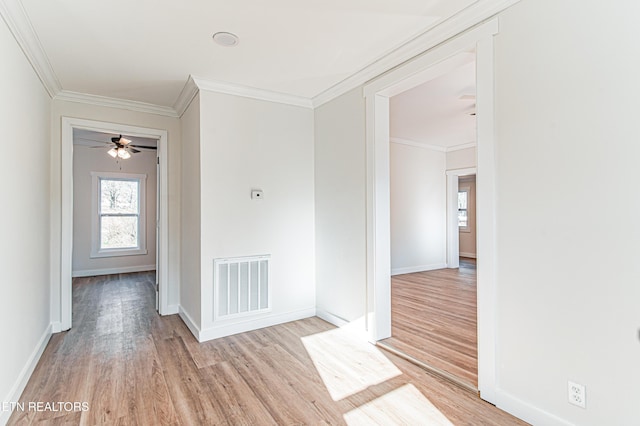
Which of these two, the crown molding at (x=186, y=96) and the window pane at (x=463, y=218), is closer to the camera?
the crown molding at (x=186, y=96)

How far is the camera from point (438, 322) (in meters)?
3.68

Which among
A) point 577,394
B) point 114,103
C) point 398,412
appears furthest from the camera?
point 114,103

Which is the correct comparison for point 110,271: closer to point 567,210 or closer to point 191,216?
point 191,216

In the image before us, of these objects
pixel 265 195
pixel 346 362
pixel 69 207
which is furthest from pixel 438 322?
pixel 69 207

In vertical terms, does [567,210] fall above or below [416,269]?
above

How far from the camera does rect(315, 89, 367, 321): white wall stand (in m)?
3.27

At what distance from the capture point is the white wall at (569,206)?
1.54 meters

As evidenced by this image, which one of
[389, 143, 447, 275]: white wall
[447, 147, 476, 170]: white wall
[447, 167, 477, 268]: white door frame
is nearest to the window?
[447, 167, 477, 268]: white door frame

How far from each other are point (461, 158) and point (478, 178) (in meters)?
5.10

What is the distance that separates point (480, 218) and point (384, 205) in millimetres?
1073

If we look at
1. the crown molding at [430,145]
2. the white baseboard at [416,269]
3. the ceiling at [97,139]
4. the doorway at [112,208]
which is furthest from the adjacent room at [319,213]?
the doorway at [112,208]

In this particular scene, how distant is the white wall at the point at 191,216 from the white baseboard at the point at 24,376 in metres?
1.27

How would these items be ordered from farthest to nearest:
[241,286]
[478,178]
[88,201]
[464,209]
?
[464,209] → [88,201] → [241,286] → [478,178]

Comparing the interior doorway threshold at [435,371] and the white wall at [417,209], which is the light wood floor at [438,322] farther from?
the white wall at [417,209]
